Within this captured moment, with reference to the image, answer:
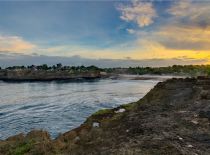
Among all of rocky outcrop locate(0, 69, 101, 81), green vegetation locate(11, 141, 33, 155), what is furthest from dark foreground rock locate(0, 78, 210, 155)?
rocky outcrop locate(0, 69, 101, 81)

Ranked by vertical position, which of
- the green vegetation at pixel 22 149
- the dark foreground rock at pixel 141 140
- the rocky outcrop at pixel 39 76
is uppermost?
the dark foreground rock at pixel 141 140

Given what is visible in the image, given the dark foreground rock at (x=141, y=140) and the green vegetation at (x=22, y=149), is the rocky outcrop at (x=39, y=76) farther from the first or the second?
the green vegetation at (x=22, y=149)

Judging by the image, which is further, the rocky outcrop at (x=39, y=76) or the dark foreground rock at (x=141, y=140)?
the rocky outcrop at (x=39, y=76)

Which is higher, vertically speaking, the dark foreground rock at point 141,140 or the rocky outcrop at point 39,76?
the dark foreground rock at point 141,140

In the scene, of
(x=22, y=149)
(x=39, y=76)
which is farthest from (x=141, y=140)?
(x=39, y=76)

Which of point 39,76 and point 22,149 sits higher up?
point 22,149

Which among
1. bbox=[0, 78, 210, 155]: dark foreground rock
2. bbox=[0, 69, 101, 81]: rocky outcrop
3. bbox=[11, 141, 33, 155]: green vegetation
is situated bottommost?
bbox=[0, 69, 101, 81]: rocky outcrop

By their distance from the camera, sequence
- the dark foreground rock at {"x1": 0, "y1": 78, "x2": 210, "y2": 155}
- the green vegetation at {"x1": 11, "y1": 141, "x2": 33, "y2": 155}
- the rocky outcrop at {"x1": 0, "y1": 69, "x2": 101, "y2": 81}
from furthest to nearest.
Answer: the rocky outcrop at {"x1": 0, "y1": 69, "x2": 101, "y2": 81} < the green vegetation at {"x1": 11, "y1": 141, "x2": 33, "y2": 155} < the dark foreground rock at {"x1": 0, "y1": 78, "x2": 210, "y2": 155}

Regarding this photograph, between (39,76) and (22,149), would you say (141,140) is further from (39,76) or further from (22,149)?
(39,76)

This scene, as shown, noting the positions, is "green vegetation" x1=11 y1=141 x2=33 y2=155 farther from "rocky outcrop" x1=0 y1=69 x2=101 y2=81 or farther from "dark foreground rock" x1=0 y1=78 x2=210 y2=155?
"rocky outcrop" x1=0 y1=69 x2=101 y2=81

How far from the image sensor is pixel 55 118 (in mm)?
35906

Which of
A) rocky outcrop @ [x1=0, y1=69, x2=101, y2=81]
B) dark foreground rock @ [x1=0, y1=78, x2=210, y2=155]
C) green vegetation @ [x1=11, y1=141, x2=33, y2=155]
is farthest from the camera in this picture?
rocky outcrop @ [x1=0, y1=69, x2=101, y2=81]

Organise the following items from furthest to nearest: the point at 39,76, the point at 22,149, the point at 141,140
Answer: the point at 39,76, the point at 22,149, the point at 141,140

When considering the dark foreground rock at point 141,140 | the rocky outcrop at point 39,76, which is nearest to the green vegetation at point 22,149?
the dark foreground rock at point 141,140
